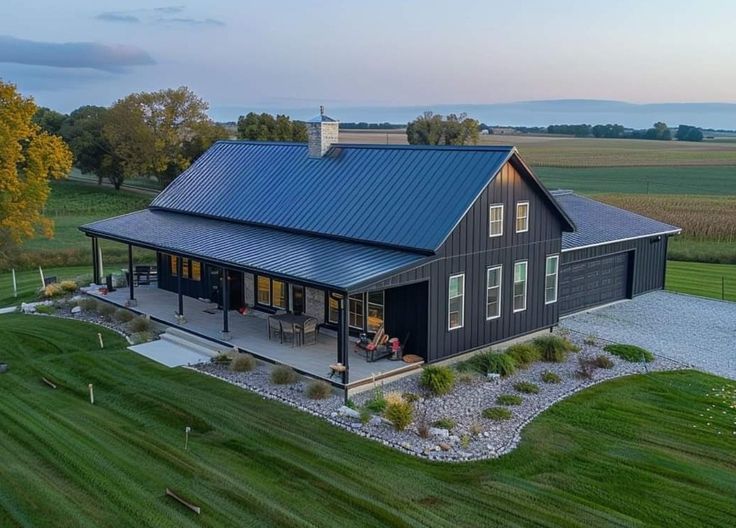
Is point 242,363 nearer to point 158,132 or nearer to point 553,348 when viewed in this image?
point 553,348

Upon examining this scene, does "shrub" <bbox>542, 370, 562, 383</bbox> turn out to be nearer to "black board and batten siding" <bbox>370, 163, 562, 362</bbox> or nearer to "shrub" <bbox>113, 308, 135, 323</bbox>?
"black board and batten siding" <bbox>370, 163, 562, 362</bbox>

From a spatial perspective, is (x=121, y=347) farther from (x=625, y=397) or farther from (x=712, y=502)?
(x=712, y=502)

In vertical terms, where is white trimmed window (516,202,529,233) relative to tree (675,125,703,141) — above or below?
below

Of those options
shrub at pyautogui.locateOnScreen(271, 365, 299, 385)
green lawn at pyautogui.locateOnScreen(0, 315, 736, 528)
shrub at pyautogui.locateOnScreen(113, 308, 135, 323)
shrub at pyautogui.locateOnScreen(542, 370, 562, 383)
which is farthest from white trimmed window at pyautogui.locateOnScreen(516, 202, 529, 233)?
shrub at pyautogui.locateOnScreen(113, 308, 135, 323)

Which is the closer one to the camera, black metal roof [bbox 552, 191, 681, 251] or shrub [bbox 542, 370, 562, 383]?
shrub [bbox 542, 370, 562, 383]

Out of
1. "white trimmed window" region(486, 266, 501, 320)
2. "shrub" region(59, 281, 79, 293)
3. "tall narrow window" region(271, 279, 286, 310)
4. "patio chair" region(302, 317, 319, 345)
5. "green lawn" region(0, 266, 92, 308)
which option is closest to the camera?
"patio chair" region(302, 317, 319, 345)

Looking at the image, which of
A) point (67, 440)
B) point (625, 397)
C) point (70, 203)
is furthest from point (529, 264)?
point (70, 203)

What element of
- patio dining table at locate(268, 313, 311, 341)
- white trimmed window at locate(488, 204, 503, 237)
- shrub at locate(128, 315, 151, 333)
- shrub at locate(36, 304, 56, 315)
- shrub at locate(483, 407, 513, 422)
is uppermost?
white trimmed window at locate(488, 204, 503, 237)
